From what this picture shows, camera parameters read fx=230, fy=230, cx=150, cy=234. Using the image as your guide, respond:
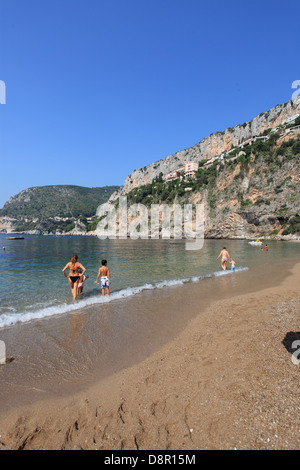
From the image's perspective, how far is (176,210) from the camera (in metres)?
85.2

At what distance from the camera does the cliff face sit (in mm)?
98250

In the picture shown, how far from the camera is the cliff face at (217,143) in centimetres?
9825

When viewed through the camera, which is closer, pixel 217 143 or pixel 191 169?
pixel 191 169

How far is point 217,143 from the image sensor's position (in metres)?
132

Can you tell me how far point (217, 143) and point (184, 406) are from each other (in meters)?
145

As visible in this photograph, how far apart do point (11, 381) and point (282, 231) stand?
6542 cm

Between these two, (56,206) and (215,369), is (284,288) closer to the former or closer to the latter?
(215,369)

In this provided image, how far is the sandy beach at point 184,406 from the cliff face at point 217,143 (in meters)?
116

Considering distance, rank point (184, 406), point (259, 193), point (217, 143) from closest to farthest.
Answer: point (184, 406), point (259, 193), point (217, 143)

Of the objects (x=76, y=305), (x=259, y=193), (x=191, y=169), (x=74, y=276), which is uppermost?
(x=191, y=169)

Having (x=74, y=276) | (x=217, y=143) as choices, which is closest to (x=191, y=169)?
(x=217, y=143)

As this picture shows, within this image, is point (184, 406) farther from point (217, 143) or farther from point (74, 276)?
point (217, 143)

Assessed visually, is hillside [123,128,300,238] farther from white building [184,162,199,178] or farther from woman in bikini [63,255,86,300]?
woman in bikini [63,255,86,300]
